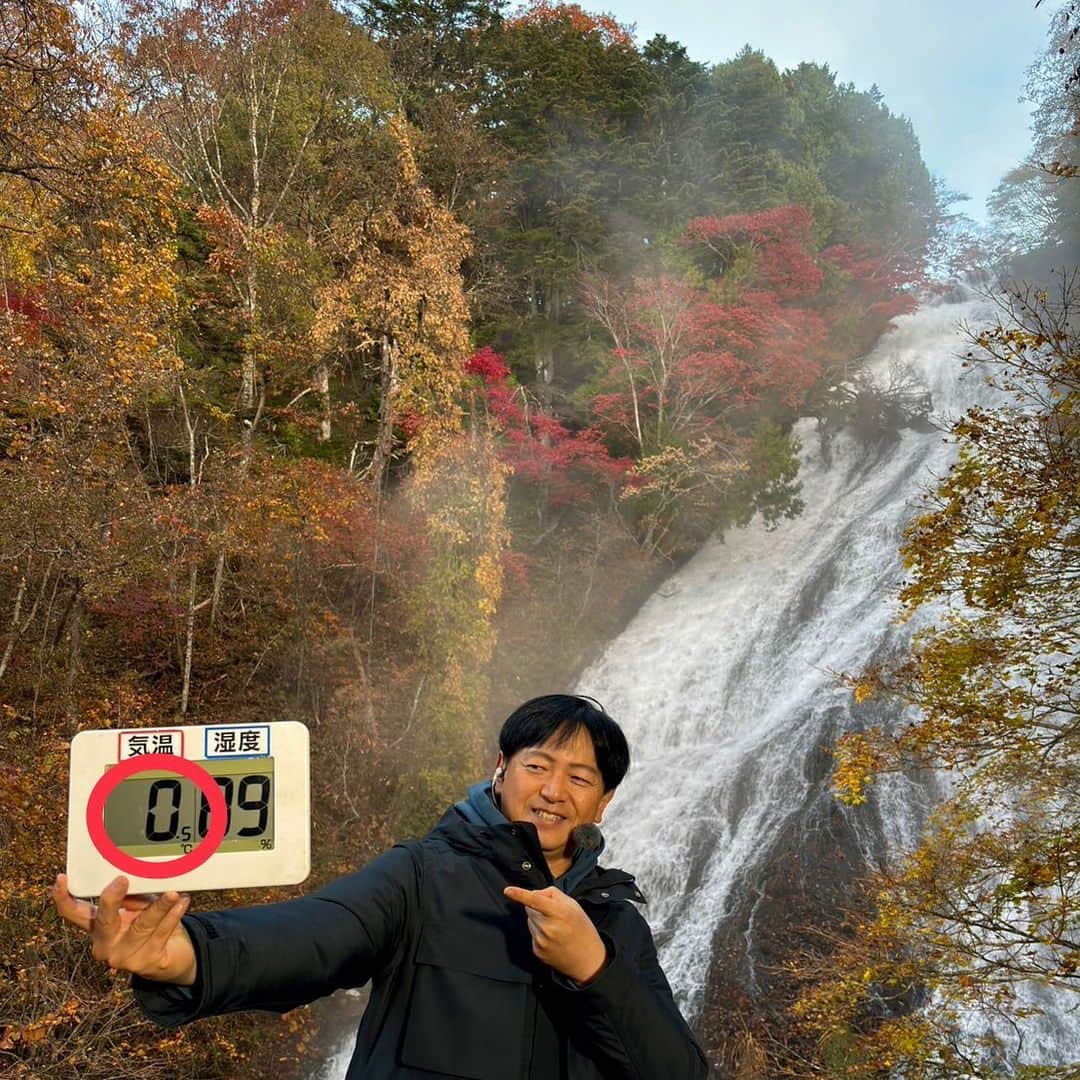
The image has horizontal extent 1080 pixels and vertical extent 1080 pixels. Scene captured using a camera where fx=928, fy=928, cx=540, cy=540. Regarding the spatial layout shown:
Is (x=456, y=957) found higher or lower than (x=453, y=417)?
lower

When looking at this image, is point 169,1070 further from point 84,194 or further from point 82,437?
point 84,194

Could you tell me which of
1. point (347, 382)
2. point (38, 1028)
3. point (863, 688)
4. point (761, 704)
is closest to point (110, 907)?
point (863, 688)

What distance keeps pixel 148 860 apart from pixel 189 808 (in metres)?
0.10

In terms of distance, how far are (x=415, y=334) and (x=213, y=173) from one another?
4214mm

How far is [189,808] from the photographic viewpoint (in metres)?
1.34

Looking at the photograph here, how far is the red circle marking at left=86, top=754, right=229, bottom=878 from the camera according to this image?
126 cm

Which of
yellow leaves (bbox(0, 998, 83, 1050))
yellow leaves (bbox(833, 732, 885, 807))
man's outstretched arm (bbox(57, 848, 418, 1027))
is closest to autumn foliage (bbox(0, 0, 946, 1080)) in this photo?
yellow leaves (bbox(0, 998, 83, 1050))

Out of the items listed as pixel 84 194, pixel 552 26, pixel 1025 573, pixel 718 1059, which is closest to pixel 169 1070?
pixel 718 1059

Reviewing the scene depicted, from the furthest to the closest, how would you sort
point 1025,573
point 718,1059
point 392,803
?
1. point 392,803
2. point 718,1059
3. point 1025,573

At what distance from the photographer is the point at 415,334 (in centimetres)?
1494

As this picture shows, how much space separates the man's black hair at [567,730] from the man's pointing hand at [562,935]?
472 millimetres

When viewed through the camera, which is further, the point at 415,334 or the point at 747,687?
the point at 415,334

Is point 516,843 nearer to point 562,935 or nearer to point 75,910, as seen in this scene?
point 562,935

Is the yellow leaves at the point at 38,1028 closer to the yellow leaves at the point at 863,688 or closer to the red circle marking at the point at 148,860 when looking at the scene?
the yellow leaves at the point at 863,688
